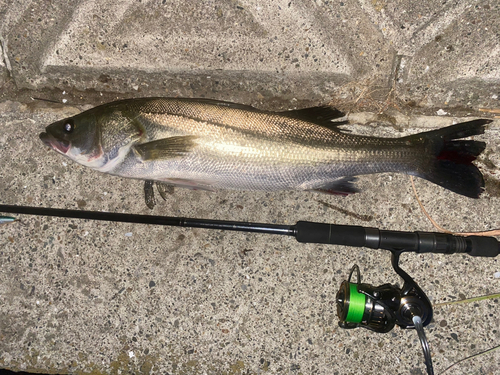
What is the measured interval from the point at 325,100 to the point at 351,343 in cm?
195

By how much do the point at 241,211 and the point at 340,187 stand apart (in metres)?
0.81

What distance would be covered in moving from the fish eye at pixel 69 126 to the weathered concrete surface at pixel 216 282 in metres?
0.48

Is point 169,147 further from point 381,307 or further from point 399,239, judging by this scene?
point 381,307

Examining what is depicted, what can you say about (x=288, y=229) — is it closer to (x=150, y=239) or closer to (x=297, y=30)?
(x=150, y=239)

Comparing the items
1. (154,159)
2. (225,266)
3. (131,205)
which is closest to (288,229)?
(225,266)

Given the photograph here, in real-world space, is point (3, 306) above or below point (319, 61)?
below

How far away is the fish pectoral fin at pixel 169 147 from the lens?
2143 millimetres

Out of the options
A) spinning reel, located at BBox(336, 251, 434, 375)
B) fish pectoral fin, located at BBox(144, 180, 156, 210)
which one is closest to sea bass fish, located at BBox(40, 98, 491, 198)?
fish pectoral fin, located at BBox(144, 180, 156, 210)

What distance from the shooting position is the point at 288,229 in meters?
2.20

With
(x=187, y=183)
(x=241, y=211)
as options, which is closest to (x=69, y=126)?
(x=187, y=183)

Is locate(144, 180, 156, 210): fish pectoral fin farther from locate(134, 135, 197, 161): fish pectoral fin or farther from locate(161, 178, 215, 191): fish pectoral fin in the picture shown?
locate(134, 135, 197, 161): fish pectoral fin

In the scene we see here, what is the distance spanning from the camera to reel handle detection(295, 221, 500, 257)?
2.12 meters

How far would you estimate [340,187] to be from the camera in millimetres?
2299

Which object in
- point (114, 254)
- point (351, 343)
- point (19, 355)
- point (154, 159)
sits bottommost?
point (19, 355)
